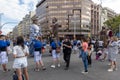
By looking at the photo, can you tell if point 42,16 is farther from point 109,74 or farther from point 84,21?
point 109,74

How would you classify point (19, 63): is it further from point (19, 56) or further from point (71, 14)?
point (71, 14)

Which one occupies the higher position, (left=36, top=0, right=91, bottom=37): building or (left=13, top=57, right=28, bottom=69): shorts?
(left=36, top=0, right=91, bottom=37): building

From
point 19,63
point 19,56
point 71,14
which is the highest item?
point 71,14

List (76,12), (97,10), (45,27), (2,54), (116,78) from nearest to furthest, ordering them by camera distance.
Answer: (116,78)
(2,54)
(76,12)
(45,27)
(97,10)

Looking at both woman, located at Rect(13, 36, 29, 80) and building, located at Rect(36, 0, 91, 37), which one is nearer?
woman, located at Rect(13, 36, 29, 80)

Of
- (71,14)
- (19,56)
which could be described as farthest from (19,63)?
(71,14)

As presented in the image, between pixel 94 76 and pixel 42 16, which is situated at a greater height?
pixel 42 16

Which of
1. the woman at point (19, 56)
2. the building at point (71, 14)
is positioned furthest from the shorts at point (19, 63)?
the building at point (71, 14)

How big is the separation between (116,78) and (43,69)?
161 inches

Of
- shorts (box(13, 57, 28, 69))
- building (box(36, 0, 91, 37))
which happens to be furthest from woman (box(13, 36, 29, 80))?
building (box(36, 0, 91, 37))

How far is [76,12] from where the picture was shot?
12481cm

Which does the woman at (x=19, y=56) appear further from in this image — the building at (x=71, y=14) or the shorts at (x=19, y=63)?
the building at (x=71, y=14)

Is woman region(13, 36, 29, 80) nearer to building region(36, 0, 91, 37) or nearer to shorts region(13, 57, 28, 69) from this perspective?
shorts region(13, 57, 28, 69)

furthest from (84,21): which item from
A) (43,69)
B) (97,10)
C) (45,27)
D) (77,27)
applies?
(43,69)
